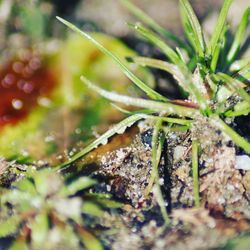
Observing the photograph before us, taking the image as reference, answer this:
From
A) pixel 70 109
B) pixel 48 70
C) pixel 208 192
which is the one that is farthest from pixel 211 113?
pixel 48 70

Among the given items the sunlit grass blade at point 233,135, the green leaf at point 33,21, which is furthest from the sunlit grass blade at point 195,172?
the green leaf at point 33,21

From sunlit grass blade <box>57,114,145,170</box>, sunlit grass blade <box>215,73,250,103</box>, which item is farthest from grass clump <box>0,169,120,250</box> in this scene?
sunlit grass blade <box>215,73,250,103</box>

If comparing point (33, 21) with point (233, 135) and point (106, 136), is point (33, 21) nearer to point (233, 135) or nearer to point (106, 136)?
point (106, 136)

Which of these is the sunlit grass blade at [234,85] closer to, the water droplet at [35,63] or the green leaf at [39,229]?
the green leaf at [39,229]

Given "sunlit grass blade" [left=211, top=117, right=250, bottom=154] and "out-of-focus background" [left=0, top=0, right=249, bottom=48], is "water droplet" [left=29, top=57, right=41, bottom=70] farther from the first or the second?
"sunlit grass blade" [left=211, top=117, right=250, bottom=154]

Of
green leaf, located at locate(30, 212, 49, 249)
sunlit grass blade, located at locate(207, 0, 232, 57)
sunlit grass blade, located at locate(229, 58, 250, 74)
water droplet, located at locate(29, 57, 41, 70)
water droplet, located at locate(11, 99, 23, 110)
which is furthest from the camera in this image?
water droplet, located at locate(29, 57, 41, 70)

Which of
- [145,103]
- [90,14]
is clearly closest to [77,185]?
[145,103]
